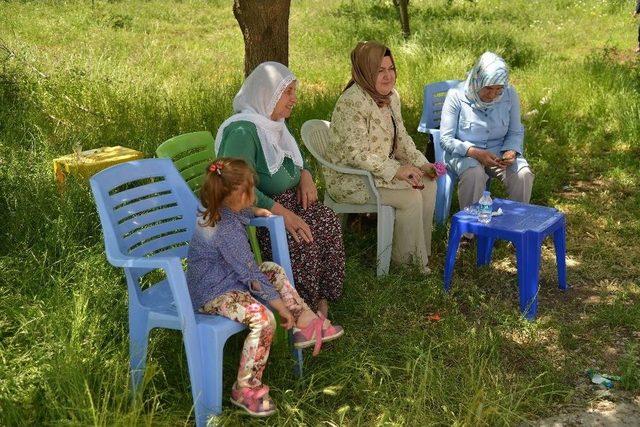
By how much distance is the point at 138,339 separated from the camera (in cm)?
335

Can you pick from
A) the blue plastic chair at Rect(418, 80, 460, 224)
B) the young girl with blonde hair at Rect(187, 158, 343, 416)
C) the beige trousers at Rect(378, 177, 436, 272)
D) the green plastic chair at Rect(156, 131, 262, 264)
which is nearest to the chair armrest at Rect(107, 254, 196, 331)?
the young girl with blonde hair at Rect(187, 158, 343, 416)

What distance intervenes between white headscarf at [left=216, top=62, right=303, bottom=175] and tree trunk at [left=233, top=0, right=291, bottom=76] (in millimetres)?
2046

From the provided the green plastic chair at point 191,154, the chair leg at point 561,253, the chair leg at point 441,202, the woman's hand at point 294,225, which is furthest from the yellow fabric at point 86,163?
the chair leg at point 561,253

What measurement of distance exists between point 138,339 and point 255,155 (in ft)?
4.08

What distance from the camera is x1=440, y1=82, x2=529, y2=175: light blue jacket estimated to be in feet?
17.9

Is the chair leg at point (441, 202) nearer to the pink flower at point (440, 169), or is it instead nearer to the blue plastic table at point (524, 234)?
the pink flower at point (440, 169)

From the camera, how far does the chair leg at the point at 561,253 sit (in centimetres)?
478

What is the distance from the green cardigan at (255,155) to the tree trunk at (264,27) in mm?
2134

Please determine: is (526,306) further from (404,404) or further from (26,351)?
(26,351)

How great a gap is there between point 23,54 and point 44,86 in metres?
0.82

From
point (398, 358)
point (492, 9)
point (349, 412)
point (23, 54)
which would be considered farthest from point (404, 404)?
point (492, 9)

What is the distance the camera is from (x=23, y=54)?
742 cm

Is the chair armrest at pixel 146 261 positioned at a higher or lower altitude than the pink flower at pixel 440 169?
higher

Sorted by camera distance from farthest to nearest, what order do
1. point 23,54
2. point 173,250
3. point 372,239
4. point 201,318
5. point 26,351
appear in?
point 23,54, point 372,239, point 173,250, point 26,351, point 201,318
